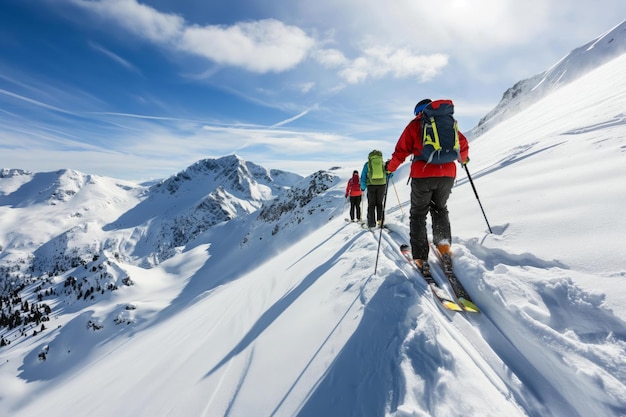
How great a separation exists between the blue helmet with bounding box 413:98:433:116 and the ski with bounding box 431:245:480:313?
2.79m

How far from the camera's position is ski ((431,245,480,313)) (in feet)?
13.0

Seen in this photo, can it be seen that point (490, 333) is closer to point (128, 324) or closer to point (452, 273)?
point (452, 273)

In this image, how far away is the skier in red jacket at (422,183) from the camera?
500cm

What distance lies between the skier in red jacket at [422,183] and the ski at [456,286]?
18cm

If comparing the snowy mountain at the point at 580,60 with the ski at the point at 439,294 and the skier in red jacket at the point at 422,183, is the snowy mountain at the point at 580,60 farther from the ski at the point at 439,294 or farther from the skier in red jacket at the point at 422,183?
the ski at the point at 439,294

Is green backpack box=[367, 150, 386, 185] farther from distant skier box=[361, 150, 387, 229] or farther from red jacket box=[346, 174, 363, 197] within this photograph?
red jacket box=[346, 174, 363, 197]

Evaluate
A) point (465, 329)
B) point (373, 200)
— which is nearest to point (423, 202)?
point (465, 329)

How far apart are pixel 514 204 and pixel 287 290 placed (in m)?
5.83

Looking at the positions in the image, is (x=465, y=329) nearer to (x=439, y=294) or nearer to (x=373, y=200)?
(x=439, y=294)

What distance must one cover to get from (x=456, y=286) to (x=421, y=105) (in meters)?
3.26

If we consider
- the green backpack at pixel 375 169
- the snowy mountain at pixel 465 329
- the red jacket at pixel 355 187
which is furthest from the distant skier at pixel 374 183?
the red jacket at pixel 355 187

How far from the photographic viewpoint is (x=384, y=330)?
11.2 feet

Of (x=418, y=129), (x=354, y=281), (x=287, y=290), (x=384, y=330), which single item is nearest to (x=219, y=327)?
(x=287, y=290)

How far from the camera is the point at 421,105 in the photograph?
16.3 feet
